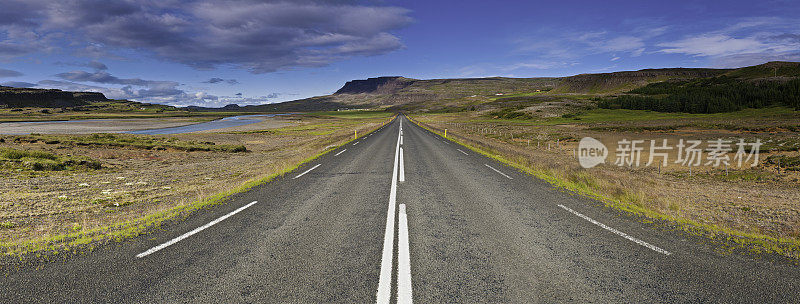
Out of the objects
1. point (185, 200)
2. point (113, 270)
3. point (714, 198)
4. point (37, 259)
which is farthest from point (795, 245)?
point (185, 200)

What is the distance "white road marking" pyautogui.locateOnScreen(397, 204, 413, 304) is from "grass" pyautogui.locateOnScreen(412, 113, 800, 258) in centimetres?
549

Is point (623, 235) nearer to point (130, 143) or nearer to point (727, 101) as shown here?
point (130, 143)

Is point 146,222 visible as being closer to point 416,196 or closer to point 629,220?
point 416,196

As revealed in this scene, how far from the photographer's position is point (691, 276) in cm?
420

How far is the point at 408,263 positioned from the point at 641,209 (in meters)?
6.76

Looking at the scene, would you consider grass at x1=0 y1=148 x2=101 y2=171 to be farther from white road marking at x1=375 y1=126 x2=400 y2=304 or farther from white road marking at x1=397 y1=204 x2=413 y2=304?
white road marking at x1=397 y1=204 x2=413 y2=304

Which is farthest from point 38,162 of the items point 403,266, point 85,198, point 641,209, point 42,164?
point 641,209

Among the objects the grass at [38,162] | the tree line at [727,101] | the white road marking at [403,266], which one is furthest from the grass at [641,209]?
the tree line at [727,101]

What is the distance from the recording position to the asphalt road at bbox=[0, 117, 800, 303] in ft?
12.4

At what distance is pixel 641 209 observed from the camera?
25.6 ft

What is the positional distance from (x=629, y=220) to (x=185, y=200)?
11387 millimetres

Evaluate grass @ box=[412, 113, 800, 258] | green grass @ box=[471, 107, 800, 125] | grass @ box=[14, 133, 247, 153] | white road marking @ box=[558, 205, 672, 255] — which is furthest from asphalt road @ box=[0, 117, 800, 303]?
green grass @ box=[471, 107, 800, 125]

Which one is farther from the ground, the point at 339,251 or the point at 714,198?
the point at 339,251

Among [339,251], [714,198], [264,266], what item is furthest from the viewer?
[714,198]
